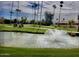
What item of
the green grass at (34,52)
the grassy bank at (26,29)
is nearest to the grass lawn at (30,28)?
the grassy bank at (26,29)

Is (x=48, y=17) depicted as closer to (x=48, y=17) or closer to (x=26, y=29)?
(x=48, y=17)

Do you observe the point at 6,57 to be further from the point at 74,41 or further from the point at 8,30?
the point at 74,41

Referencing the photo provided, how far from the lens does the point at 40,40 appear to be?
7.32ft

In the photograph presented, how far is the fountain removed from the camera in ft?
7.29

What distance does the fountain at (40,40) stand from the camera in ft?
7.29

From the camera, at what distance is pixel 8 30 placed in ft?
7.34

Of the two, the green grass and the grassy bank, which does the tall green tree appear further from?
the green grass

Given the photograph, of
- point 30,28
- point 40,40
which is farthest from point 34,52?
point 30,28

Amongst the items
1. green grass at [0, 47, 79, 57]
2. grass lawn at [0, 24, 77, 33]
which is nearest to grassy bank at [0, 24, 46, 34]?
grass lawn at [0, 24, 77, 33]

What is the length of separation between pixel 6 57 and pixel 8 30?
0.90 ft

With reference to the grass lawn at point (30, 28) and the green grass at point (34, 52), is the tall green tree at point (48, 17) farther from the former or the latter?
the green grass at point (34, 52)

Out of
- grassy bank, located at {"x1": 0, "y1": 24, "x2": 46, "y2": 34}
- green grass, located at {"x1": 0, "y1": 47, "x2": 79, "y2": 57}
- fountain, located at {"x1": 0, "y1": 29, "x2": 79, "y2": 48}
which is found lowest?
green grass, located at {"x1": 0, "y1": 47, "x2": 79, "y2": 57}

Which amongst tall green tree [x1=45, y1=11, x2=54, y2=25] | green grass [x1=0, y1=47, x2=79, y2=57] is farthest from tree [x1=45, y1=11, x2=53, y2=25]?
green grass [x1=0, y1=47, x2=79, y2=57]

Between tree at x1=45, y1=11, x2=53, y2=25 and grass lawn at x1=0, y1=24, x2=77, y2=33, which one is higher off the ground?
tree at x1=45, y1=11, x2=53, y2=25
